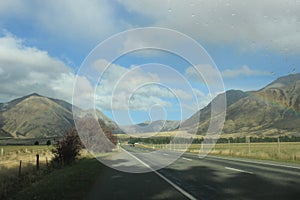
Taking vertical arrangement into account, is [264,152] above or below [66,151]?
below

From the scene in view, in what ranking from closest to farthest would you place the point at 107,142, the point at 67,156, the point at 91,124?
1. the point at 67,156
2. the point at 91,124
3. the point at 107,142

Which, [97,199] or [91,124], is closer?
[97,199]

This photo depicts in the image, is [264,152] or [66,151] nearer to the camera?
[66,151]

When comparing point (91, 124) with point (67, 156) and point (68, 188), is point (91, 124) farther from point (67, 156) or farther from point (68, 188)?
point (68, 188)

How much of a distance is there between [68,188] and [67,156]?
16.3 m

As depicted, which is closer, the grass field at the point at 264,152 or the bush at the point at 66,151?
the bush at the point at 66,151

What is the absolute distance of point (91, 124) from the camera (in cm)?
4316

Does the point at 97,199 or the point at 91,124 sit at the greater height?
the point at 91,124

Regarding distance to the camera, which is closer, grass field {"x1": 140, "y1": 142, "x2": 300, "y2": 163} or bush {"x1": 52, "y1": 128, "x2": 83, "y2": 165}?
bush {"x1": 52, "y1": 128, "x2": 83, "y2": 165}

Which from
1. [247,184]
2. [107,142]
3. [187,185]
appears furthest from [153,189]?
[107,142]

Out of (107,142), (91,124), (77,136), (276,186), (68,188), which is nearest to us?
(276,186)

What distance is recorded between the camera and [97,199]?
1113 cm

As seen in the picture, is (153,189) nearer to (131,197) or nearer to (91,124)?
(131,197)

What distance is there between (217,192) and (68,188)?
19.1 ft
